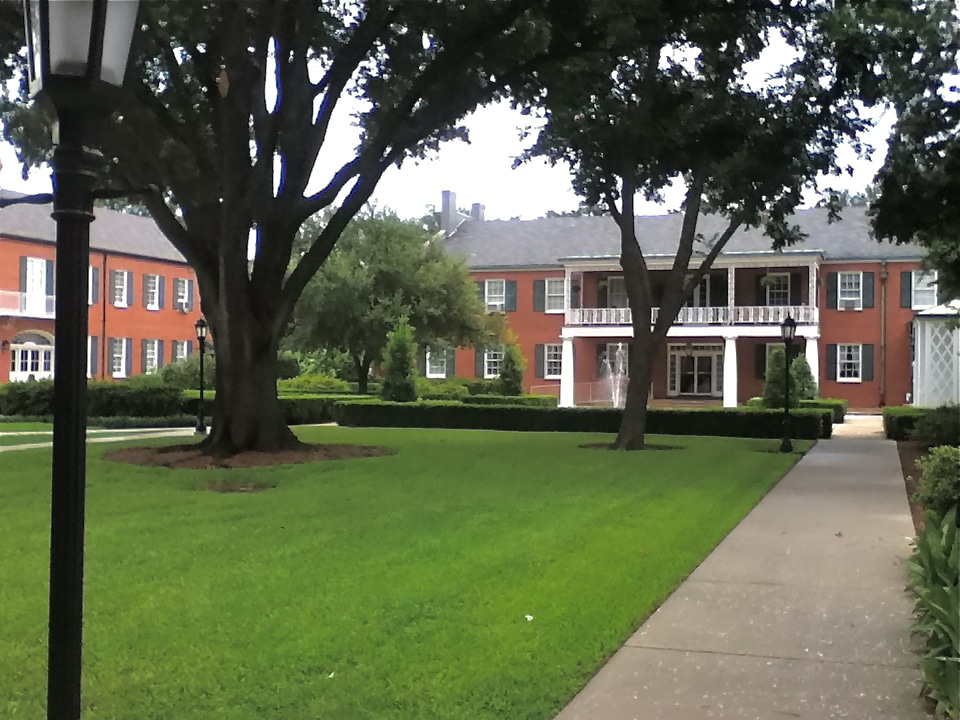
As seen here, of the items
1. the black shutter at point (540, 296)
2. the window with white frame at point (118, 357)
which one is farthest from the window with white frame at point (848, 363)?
the window with white frame at point (118, 357)

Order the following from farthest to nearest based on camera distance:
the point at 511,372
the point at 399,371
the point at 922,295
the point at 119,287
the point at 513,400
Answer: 1. the point at 119,287
2. the point at 922,295
3. the point at 511,372
4. the point at 513,400
5. the point at 399,371

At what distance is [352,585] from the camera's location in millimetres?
6535

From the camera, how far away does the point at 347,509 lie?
10141 mm

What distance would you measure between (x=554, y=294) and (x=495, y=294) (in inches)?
108

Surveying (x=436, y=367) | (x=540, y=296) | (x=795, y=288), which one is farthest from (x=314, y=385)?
(x=795, y=288)

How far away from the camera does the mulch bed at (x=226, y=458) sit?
47.0 feet

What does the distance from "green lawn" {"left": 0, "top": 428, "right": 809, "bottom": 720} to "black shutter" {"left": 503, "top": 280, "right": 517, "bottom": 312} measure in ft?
96.6

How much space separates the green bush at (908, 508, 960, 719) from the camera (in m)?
4.08

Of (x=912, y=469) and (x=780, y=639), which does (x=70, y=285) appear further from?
(x=912, y=469)

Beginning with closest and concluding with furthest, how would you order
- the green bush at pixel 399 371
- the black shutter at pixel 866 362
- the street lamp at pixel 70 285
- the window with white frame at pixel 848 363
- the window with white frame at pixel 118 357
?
the street lamp at pixel 70 285 → the green bush at pixel 399 371 → the black shutter at pixel 866 362 → the window with white frame at pixel 848 363 → the window with white frame at pixel 118 357

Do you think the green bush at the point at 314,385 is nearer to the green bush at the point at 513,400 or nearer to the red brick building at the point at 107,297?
the red brick building at the point at 107,297

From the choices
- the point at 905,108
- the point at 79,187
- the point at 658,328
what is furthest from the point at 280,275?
the point at 79,187

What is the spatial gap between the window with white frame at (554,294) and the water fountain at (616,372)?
3.12 metres

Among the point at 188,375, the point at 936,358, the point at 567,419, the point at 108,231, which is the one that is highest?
the point at 108,231
